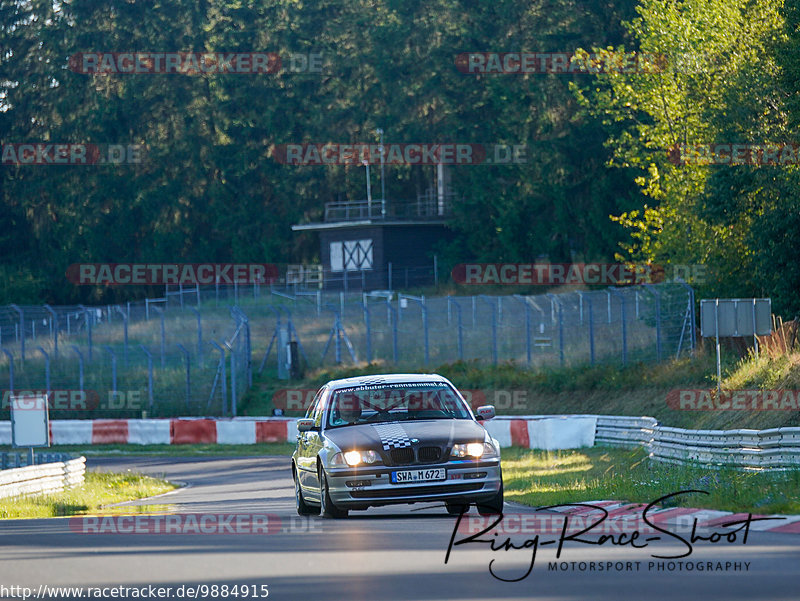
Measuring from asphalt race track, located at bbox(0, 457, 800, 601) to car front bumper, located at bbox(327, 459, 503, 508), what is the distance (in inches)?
11.0

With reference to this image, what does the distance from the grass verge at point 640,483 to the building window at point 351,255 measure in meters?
44.4

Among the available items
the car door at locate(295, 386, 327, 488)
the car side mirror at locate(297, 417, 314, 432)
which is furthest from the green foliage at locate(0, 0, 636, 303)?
the car side mirror at locate(297, 417, 314, 432)

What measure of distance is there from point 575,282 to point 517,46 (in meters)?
14.4

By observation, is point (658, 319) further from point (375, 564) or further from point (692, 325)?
point (375, 564)

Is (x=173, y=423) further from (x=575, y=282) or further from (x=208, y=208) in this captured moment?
(x=208, y=208)

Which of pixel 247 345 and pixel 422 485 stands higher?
pixel 422 485

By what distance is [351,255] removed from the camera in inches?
2817

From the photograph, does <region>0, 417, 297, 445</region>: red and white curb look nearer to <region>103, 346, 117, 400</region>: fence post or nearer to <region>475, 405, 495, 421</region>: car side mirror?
<region>103, 346, 117, 400</region>: fence post

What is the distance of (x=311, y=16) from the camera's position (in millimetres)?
83062
